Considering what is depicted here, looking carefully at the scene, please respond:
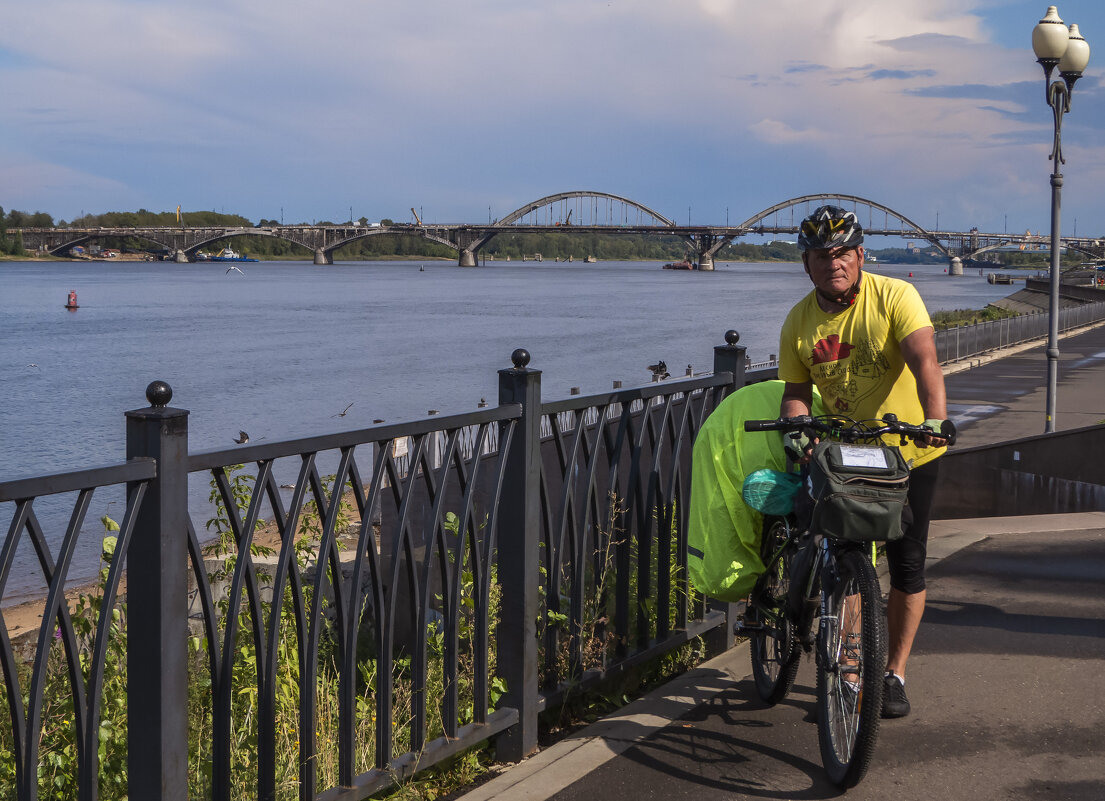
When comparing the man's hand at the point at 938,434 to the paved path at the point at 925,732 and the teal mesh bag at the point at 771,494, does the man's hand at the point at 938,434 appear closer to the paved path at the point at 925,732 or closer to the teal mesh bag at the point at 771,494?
the teal mesh bag at the point at 771,494

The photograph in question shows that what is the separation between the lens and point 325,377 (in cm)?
4447

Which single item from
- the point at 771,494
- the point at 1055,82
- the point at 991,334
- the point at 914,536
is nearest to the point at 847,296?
the point at 771,494

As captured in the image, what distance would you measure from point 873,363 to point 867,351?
0.05m

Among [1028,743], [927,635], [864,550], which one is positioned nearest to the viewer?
[864,550]

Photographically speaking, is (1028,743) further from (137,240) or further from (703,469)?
(137,240)

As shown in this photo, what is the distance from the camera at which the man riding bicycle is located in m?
4.10

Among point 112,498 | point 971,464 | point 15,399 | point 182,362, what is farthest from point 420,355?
point 971,464

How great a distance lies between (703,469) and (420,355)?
5036cm

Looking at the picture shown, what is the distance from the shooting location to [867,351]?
4.21 m

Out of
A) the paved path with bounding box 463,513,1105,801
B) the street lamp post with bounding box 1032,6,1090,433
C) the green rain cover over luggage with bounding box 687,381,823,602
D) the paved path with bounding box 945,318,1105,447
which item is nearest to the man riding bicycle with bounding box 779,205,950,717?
the green rain cover over luggage with bounding box 687,381,823,602

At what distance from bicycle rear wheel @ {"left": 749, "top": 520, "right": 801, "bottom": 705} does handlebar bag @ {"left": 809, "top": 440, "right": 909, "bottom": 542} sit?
2.14 feet

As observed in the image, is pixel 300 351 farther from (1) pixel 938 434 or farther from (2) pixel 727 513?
(1) pixel 938 434

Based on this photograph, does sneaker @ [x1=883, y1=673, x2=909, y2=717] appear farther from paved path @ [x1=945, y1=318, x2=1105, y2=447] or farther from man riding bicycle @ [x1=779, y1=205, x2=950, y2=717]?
paved path @ [x1=945, y1=318, x2=1105, y2=447]

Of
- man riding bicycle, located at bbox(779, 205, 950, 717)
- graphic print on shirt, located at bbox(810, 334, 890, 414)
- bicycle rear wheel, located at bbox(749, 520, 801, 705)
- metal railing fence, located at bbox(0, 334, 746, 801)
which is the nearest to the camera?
metal railing fence, located at bbox(0, 334, 746, 801)
